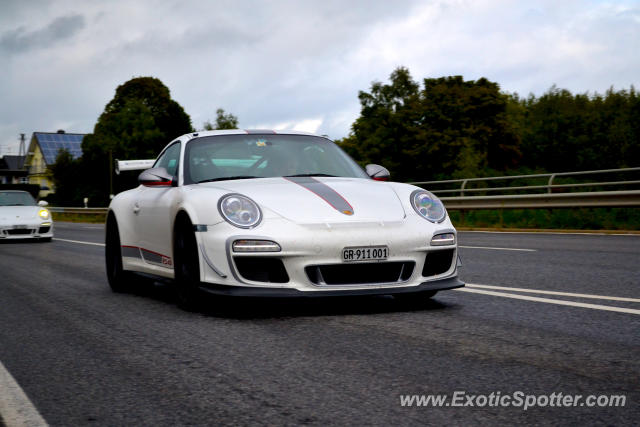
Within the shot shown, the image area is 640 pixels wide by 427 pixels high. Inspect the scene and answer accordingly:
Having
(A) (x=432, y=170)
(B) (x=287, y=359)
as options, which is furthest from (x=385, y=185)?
(A) (x=432, y=170)

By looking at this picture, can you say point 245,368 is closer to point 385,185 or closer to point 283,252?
point 283,252

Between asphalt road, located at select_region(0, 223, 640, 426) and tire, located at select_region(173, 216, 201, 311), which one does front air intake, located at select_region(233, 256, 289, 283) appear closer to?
asphalt road, located at select_region(0, 223, 640, 426)

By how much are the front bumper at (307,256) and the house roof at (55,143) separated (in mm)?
108667

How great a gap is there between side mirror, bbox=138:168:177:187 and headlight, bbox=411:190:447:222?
197 cm

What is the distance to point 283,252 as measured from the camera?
17.1 feet

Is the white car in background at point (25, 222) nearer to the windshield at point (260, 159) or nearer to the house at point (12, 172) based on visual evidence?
the windshield at point (260, 159)

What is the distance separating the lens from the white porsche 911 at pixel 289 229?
17.3 ft

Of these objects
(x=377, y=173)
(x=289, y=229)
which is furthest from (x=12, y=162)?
(x=289, y=229)

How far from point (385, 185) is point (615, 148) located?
64374 mm

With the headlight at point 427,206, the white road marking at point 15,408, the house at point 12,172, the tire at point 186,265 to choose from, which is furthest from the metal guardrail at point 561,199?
the house at point 12,172

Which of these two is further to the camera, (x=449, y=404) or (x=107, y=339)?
(x=107, y=339)

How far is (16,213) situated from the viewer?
1847 cm

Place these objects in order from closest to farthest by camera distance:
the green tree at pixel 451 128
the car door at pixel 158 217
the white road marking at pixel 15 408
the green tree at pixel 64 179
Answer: the white road marking at pixel 15 408 → the car door at pixel 158 217 → the green tree at pixel 451 128 → the green tree at pixel 64 179

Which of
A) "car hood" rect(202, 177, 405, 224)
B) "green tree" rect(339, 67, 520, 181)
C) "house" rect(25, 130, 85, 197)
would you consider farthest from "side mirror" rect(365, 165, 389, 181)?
"house" rect(25, 130, 85, 197)
